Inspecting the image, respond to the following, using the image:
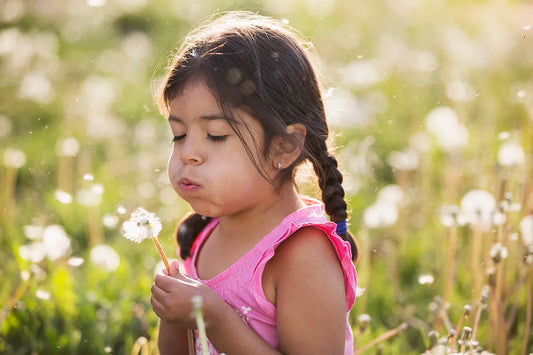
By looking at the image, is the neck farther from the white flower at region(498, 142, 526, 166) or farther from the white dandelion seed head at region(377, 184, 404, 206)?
the white dandelion seed head at region(377, 184, 404, 206)

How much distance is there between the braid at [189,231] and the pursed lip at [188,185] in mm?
429

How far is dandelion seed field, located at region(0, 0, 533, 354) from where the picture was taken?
2115 millimetres

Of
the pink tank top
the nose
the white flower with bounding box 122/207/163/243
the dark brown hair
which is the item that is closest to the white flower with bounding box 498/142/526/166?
the dark brown hair

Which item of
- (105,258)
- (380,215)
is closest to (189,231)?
(105,258)

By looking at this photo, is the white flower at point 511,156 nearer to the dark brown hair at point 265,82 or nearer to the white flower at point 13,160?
the dark brown hair at point 265,82

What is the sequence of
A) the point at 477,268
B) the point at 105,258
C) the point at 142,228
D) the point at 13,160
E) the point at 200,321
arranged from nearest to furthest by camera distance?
the point at 200,321, the point at 142,228, the point at 477,268, the point at 105,258, the point at 13,160

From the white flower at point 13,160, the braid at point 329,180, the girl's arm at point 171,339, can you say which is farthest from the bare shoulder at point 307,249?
the white flower at point 13,160

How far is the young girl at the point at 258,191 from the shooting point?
1.52m

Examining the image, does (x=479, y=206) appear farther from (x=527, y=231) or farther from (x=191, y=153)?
(x=191, y=153)

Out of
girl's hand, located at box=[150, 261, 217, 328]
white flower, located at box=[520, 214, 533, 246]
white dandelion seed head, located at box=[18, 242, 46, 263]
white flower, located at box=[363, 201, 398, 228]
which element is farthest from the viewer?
white flower, located at box=[363, 201, 398, 228]

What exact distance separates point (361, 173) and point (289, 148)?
5.16ft

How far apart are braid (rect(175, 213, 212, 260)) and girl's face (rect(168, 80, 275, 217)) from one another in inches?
16.1

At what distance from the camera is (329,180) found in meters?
1.71

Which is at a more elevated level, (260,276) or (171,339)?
(260,276)
